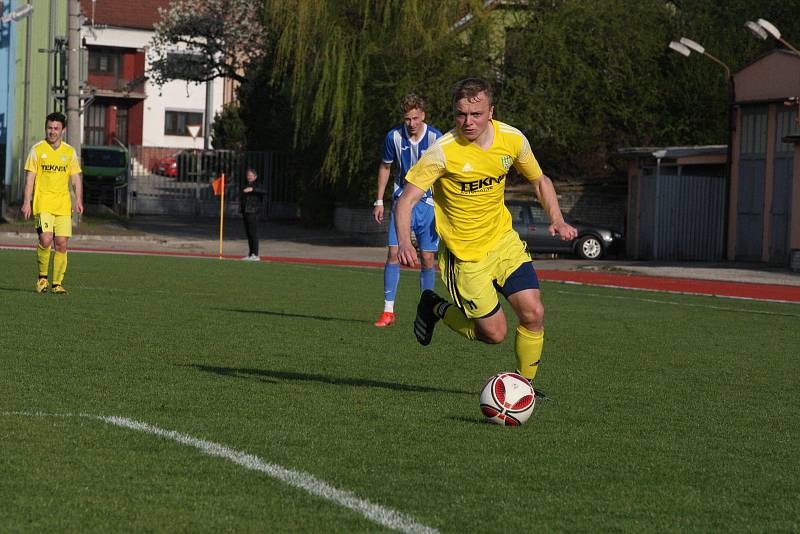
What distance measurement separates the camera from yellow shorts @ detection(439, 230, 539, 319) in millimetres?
8445

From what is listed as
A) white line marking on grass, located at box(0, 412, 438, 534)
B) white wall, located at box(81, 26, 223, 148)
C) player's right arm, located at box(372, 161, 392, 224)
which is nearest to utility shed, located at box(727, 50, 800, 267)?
player's right arm, located at box(372, 161, 392, 224)

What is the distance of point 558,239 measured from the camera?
35375mm

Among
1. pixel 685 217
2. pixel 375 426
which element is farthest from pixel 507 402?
pixel 685 217

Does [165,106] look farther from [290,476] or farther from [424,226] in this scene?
[290,476]

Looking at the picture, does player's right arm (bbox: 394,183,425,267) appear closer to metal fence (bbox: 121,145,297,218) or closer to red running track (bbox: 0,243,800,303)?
red running track (bbox: 0,243,800,303)

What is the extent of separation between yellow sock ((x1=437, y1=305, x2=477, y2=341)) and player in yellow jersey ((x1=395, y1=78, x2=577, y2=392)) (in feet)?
0.32

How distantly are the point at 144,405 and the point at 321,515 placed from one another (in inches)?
114

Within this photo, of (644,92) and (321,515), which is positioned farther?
(644,92)

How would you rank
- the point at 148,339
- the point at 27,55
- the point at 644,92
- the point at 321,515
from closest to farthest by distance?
the point at 321,515, the point at 148,339, the point at 644,92, the point at 27,55

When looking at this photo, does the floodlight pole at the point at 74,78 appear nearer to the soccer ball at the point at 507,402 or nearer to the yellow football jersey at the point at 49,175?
the yellow football jersey at the point at 49,175

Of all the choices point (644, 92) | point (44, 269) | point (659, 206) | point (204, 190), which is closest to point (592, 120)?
point (644, 92)

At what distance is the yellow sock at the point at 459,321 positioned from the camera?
28.8 ft

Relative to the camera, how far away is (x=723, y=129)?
135ft

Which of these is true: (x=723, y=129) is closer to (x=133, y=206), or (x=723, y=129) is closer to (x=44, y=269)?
(x=133, y=206)
